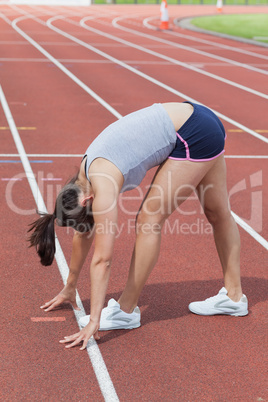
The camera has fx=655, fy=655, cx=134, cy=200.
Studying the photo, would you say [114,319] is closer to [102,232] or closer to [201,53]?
[102,232]

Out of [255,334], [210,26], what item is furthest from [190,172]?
[210,26]

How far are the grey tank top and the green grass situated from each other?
2176 cm

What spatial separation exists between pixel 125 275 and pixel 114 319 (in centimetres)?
92

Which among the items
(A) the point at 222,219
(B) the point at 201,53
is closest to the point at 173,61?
(B) the point at 201,53

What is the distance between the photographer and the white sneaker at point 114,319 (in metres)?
4.28

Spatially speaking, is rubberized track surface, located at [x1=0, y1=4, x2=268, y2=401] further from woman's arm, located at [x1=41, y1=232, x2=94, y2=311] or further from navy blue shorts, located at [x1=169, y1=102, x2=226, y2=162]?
navy blue shorts, located at [x1=169, y1=102, x2=226, y2=162]

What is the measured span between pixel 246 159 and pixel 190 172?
192 inches

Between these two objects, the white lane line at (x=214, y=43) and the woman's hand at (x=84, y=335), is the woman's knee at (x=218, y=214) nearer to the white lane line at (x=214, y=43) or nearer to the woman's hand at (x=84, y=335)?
the woman's hand at (x=84, y=335)

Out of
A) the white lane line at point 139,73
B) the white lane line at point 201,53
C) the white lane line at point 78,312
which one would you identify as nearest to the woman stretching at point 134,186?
the white lane line at point 78,312

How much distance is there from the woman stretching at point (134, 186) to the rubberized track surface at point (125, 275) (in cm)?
25

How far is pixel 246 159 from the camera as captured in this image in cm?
877

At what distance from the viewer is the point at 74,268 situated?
436 centimetres

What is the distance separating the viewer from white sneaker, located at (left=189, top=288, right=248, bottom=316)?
4520mm

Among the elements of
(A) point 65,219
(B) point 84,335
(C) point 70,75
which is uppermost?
(A) point 65,219
